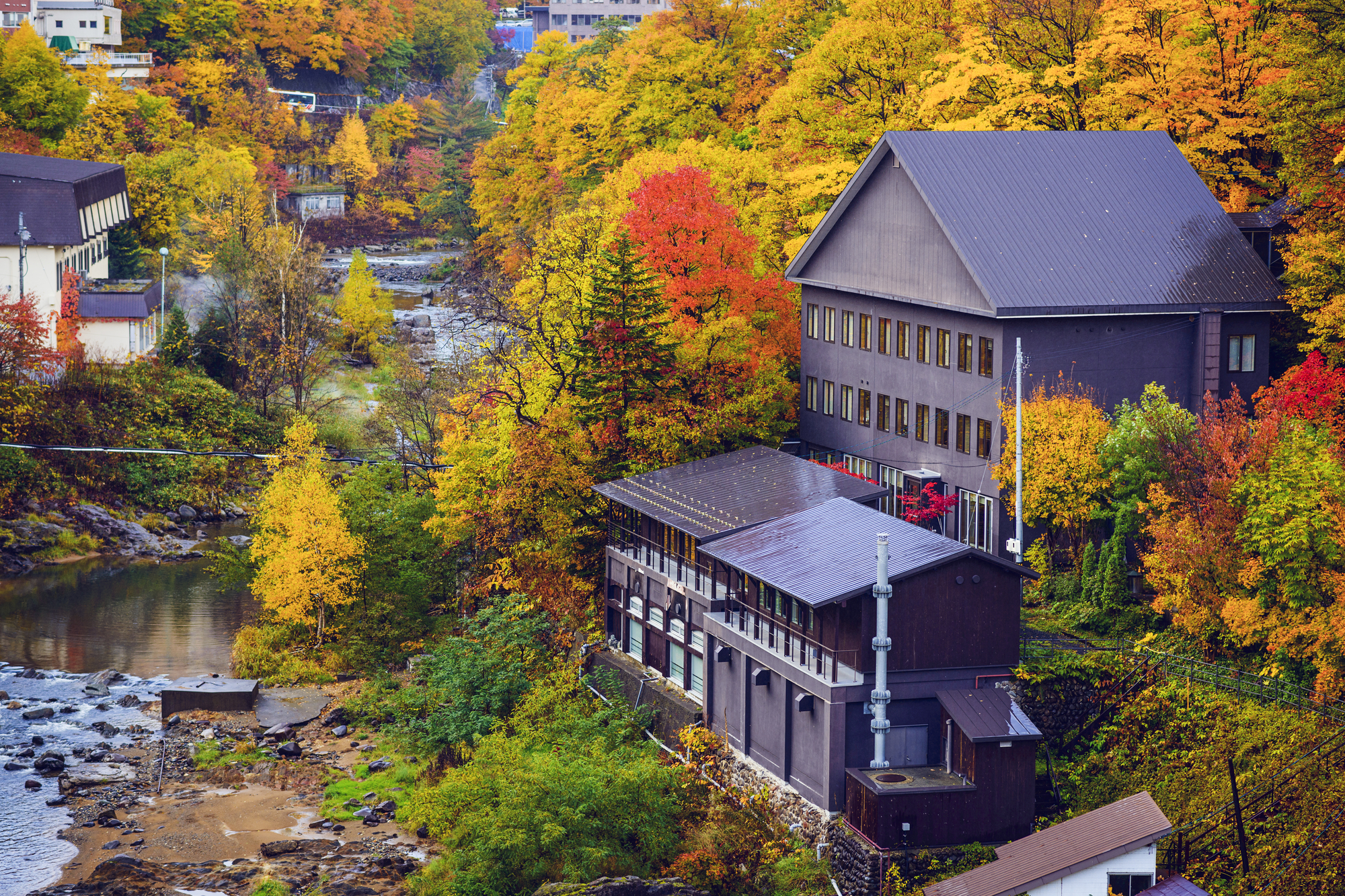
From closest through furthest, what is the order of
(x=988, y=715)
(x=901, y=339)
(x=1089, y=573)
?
(x=988, y=715) → (x=1089, y=573) → (x=901, y=339)

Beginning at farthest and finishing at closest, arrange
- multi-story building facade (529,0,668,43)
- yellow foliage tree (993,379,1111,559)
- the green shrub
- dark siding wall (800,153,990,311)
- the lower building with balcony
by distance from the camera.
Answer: multi-story building facade (529,0,668,43) < the green shrub < dark siding wall (800,153,990,311) < yellow foliage tree (993,379,1111,559) < the lower building with balcony

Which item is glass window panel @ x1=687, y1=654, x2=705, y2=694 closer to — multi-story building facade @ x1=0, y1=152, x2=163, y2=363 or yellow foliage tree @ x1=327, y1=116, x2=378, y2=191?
multi-story building facade @ x1=0, y1=152, x2=163, y2=363

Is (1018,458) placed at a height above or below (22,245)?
below

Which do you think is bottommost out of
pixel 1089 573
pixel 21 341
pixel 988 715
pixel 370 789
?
pixel 370 789

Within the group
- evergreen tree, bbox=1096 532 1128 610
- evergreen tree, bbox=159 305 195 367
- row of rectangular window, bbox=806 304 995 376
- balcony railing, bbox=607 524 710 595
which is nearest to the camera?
evergreen tree, bbox=1096 532 1128 610

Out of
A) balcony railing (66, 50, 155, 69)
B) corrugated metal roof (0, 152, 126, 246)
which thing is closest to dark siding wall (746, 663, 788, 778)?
corrugated metal roof (0, 152, 126, 246)

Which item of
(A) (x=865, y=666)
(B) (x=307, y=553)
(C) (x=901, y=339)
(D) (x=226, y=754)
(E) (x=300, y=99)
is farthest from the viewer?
(E) (x=300, y=99)

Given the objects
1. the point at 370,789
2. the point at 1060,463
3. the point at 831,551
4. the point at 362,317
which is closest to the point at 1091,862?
the point at 831,551

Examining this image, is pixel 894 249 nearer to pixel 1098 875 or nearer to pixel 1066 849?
pixel 1066 849
